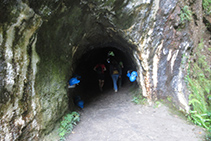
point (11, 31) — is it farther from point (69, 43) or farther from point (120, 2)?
point (120, 2)

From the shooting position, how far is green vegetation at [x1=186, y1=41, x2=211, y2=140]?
3972 mm

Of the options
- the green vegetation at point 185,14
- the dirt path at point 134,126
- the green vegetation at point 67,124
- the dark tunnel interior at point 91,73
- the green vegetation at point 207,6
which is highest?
the green vegetation at point 207,6

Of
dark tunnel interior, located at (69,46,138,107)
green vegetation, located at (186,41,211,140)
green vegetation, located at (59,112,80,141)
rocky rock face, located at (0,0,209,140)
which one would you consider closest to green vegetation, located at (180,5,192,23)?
rocky rock face, located at (0,0,209,140)

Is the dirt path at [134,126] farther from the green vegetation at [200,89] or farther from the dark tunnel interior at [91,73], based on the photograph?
the dark tunnel interior at [91,73]

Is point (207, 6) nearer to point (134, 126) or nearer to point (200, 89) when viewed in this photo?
point (200, 89)

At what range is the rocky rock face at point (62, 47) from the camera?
2.17 meters

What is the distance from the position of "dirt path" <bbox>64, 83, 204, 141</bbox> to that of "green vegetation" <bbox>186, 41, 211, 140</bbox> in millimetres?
553

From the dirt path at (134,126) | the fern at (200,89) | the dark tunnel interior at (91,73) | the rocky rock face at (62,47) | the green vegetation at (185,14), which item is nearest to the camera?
the rocky rock face at (62,47)

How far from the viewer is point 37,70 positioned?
2740mm

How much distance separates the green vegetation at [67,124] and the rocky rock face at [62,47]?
9.0 inches

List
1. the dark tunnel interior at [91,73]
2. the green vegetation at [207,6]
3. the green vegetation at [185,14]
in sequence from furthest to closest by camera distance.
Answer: the dark tunnel interior at [91,73] < the green vegetation at [207,6] < the green vegetation at [185,14]

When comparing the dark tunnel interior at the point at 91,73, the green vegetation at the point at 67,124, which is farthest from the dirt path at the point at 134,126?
the dark tunnel interior at the point at 91,73

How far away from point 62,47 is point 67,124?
7.26 ft

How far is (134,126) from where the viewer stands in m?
3.57
